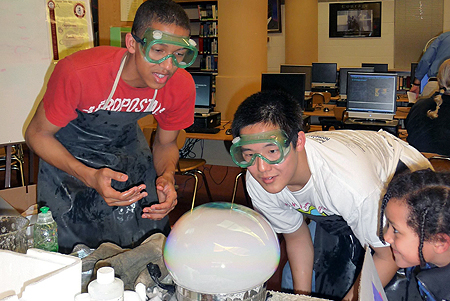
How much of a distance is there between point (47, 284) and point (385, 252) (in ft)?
3.69

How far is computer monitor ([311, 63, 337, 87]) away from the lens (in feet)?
24.7

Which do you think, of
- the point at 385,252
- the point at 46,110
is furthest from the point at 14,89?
the point at 385,252

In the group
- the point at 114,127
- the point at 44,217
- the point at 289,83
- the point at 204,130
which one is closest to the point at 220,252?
the point at 44,217

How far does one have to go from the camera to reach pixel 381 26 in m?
9.67

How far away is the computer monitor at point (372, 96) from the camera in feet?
15.1

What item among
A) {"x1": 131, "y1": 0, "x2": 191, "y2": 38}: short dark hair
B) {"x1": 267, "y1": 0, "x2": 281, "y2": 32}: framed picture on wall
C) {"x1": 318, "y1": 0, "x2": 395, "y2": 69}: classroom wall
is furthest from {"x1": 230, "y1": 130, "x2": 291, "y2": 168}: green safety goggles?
{"x1": 318, "y1": 0, "x2": 395, "y2": 69}: classroom wall

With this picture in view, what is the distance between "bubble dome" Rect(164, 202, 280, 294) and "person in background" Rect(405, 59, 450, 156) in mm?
2601

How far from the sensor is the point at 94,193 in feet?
6.07

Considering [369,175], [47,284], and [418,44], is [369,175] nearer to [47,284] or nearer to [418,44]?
[47,284]

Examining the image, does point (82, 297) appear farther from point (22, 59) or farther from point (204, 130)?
point (204, 130)

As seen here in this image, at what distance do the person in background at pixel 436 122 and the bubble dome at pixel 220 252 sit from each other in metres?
2.60

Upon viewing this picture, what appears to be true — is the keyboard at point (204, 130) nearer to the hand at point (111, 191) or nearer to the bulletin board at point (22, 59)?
the bulletin board at point (22, 59)

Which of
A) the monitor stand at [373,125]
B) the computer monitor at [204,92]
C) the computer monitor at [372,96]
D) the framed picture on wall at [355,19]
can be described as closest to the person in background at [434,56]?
the computer monitor at [372,96]

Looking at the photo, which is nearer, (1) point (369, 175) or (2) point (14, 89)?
(1) point (369, 175)
